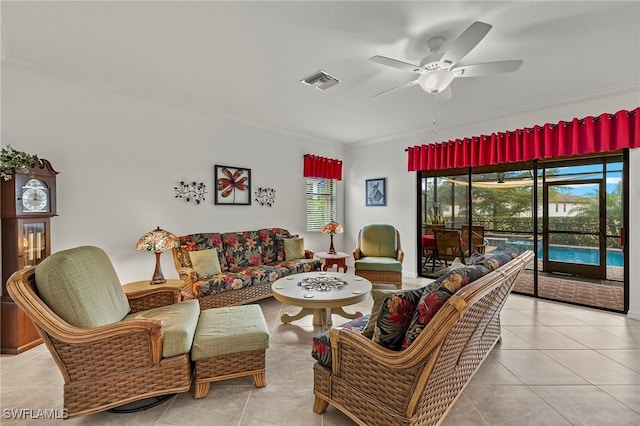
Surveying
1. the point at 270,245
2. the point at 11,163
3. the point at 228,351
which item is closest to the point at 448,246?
the point at 270,245

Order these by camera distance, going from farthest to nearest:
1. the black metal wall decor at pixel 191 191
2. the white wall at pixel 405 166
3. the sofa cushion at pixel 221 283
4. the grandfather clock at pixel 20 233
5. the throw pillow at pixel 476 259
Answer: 1. the black metal wall decor at pixel 191 191
2. the white wall at pixel 405 166
3. the sofa cushion at pixel 221 283
4. the grandfather clock at pixel 20 233
5. the throw pillow at pixel 476 259

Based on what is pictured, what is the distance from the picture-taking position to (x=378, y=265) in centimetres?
419

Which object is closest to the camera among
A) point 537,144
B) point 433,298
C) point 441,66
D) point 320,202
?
point 433,298

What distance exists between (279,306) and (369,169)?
10.8ft

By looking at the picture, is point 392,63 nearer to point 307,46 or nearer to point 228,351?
point 307,46

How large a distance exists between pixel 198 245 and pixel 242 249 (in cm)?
61

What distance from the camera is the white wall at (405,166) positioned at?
3238 mm

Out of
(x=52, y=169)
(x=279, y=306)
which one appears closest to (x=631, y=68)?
(x=279, y=306)

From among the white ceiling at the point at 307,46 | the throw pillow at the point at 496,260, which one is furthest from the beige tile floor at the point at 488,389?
the white ceiling at the point at 307,46

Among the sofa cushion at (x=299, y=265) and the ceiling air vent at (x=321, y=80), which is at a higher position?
the ceiling air vent at (x=321, y=80)

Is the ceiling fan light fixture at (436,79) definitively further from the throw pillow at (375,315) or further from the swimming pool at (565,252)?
the swimming pool at (565,252)

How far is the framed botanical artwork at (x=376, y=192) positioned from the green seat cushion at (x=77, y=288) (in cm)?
449

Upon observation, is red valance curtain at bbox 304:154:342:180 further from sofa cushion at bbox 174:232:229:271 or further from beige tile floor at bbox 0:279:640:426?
beige tile floor at bbox 0:279:640:426

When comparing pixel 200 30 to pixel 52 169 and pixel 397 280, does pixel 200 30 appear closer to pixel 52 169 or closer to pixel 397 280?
pixel 52 169
